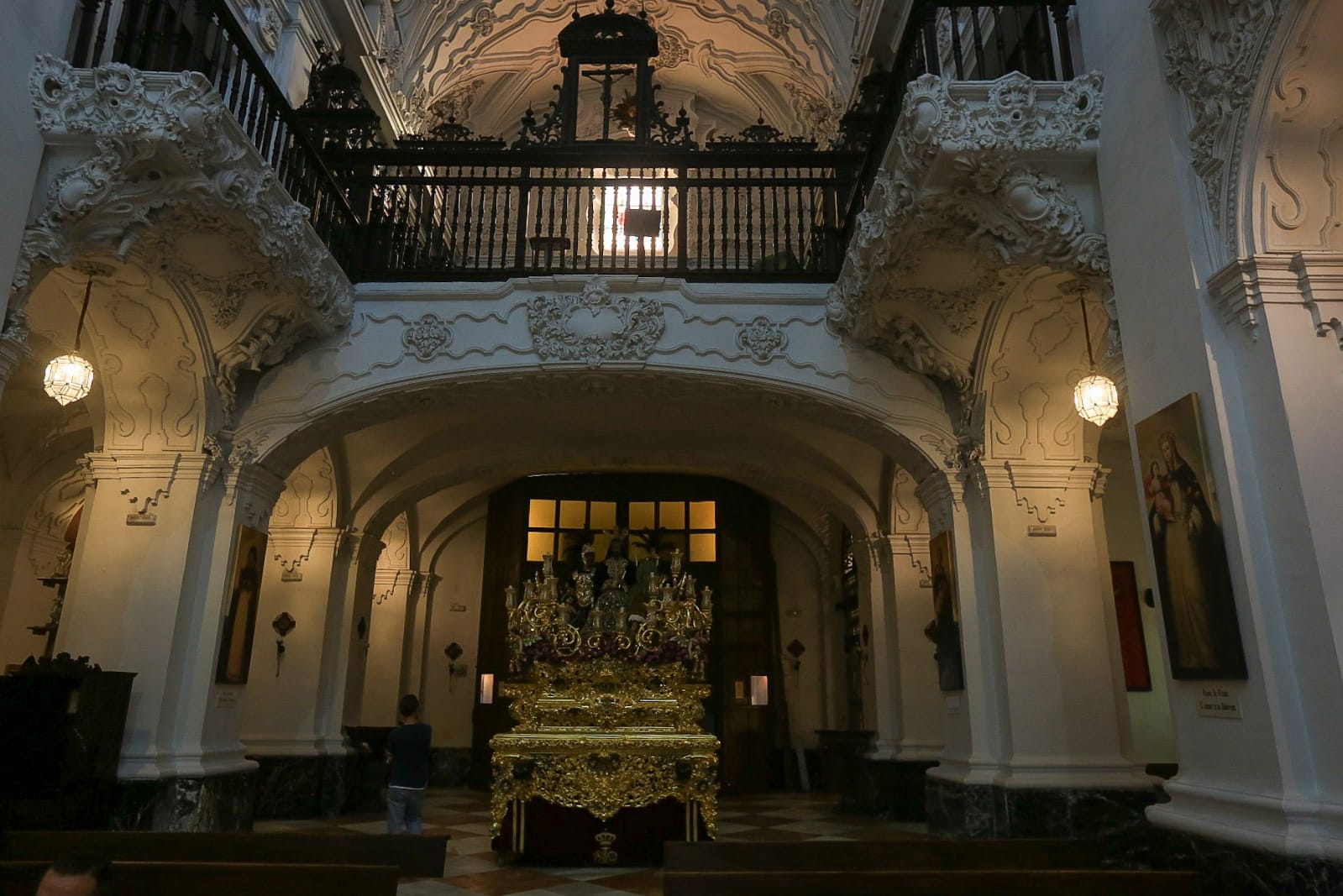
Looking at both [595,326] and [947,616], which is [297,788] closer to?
[595,326]

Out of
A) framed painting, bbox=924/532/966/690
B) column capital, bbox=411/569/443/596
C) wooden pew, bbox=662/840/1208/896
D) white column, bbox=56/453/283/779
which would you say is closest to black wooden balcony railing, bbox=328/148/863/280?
white column, bbox=56/453/283/779

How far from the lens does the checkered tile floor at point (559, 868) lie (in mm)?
6438

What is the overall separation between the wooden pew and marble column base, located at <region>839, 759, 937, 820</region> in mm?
5531

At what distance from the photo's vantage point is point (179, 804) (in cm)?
711

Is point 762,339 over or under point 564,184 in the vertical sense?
under

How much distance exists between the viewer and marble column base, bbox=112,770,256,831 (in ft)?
22.5

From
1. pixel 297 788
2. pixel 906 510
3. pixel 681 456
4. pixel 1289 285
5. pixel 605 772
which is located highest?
pixel 681 456

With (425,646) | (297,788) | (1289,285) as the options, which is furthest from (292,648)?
(1289,285)

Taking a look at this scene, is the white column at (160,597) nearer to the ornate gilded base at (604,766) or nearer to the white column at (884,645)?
the ornate gilded base at (604,766)

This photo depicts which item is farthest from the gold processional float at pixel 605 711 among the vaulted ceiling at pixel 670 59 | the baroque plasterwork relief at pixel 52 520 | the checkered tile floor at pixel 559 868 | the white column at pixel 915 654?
the vaulted ceiling at pixel 670 59

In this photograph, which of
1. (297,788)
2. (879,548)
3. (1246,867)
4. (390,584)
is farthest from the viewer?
(390,584)

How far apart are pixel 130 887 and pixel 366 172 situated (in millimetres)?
7102

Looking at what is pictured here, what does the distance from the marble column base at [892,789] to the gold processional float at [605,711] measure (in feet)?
9.84

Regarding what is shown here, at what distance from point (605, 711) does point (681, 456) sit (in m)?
4.53
